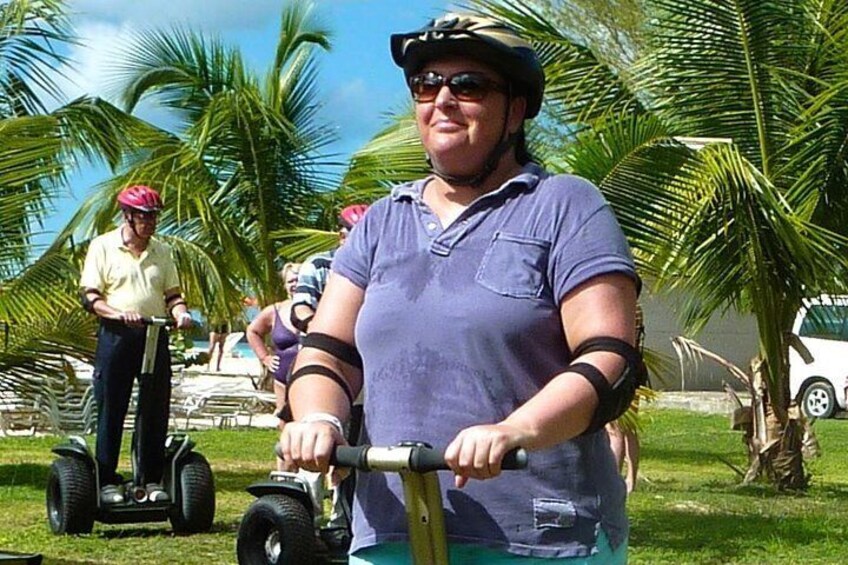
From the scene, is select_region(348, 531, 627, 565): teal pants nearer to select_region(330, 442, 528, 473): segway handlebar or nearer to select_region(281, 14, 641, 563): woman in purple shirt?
select_region(281, 14, 641, 563): woman in purple shirt

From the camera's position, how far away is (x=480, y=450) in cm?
257

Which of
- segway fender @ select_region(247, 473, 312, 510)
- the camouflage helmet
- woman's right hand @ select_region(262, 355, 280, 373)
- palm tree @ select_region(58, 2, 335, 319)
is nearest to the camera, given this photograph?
the camouflage helmet

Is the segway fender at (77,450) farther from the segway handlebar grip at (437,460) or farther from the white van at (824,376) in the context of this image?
the white van at (824,376)

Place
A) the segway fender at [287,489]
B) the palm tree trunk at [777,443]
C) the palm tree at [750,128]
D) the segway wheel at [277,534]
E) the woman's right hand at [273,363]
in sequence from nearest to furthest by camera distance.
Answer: the segway wheel at [277,534] → the segway fender at [287,489] → the woman's right hand at [273,363] → the palm tree at [750,128] → the palm tree trunk at [777,443]

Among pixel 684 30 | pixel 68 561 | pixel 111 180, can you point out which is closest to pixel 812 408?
pixel 111 180

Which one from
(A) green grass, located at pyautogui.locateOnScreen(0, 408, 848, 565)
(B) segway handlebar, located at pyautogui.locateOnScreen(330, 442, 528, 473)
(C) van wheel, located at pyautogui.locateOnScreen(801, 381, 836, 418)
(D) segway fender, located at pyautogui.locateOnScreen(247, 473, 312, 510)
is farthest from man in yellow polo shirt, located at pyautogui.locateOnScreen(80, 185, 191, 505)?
(C) van wheel, located at pyautogui.locateOnScreen(801, 381, 836, 418)

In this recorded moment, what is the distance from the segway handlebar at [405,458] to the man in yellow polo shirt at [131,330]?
6.34 m

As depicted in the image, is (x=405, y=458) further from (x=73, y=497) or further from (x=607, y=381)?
(x=73, y=497)

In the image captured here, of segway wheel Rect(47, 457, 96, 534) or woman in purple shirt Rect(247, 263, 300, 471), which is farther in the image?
woman in purple shirt Rect(247, 263, 300, 471)

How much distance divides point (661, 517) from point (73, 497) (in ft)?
11.9

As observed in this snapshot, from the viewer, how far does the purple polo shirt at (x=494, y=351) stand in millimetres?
2834

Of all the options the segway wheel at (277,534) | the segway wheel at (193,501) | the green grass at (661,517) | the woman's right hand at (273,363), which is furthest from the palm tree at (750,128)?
the segway wheel at (277,534)

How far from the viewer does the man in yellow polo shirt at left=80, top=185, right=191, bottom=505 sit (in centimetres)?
914

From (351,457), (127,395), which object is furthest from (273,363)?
(351,457)
